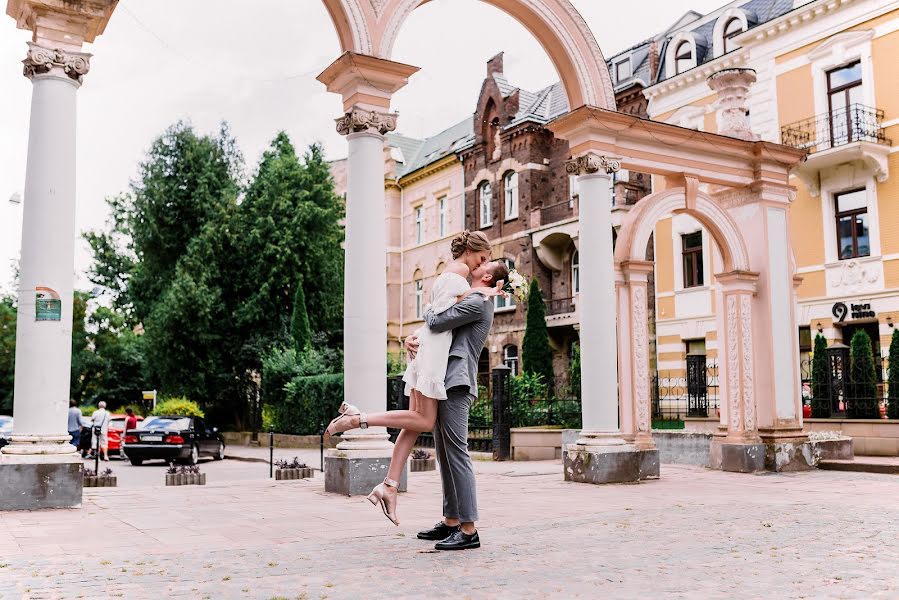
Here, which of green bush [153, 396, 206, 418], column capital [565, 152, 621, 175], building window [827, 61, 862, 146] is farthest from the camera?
green bush [153, 396, 206, 418]

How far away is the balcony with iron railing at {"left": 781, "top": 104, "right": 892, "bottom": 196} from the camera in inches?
854

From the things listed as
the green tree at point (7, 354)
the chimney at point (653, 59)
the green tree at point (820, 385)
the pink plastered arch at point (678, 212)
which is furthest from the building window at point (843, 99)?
the green tree at point (7, 354)

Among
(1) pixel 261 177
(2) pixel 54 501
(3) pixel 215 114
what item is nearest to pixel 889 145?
(2) pixel 54 501

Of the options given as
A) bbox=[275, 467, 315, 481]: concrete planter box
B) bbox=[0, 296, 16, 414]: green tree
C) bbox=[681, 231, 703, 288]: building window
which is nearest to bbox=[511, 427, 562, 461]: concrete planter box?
bbox=[275, 467, 315, 481]: concrete planter box

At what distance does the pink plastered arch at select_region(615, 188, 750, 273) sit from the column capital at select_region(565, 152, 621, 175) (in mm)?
797

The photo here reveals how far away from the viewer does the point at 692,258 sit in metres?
27.2

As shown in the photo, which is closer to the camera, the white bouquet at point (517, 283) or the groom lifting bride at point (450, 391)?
the groom lifting bride at point (450, 391)

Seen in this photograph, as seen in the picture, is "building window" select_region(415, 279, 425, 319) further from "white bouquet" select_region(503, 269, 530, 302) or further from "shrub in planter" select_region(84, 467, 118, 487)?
"shrub in planter" select_region(84, 467, 118, 487)

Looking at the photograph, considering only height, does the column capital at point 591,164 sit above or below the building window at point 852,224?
below

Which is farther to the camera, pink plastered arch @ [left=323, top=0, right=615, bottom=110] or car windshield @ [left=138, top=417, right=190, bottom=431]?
car windshield @ [left=138, top=417, right=190, bottom=431]

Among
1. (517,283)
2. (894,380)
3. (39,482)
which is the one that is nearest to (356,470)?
(517,283)

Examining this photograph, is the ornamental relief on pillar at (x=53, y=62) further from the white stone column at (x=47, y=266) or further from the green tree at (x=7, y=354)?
the green tree at (x=7, y=354)

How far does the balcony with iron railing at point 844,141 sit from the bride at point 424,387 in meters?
17.9

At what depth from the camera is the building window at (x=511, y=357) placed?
33.3 m
